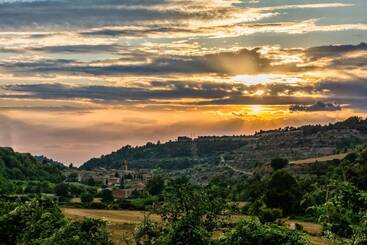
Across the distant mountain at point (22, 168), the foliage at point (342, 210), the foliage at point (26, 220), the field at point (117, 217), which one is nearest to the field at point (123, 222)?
the field at point (117, 217)

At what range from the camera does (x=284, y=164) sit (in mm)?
131375

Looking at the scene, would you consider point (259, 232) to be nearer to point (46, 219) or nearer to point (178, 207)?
point (178, 207)

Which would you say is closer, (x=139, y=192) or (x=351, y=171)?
(x=351, y=171)

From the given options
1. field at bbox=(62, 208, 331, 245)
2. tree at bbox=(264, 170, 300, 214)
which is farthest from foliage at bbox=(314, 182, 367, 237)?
tree at bbox=(264, 170, 300, 214)

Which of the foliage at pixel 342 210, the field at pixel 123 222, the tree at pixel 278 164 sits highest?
the tree at pixel 278 164

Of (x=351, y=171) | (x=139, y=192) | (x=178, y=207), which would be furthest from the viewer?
(x=139, y=192)

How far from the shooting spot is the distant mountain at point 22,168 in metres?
126

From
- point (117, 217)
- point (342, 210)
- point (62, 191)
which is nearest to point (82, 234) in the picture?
point (342, 210)

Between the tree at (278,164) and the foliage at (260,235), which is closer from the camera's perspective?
the foliage at (260,235)

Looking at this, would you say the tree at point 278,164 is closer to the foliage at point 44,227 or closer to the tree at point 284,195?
the tree at point 284,195

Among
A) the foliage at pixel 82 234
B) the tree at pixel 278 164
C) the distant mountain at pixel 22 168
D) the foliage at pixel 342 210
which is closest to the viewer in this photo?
the foliage at pixel 342 210

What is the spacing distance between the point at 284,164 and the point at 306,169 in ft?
27.8

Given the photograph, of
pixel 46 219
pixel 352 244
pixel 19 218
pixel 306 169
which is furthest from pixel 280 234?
pixel 306 169

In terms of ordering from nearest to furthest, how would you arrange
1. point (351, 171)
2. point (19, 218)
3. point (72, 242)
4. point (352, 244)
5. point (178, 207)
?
point (352, 244) → point (72, 242) → point (178, 207) → point (19, 218) → point (351, 171)
